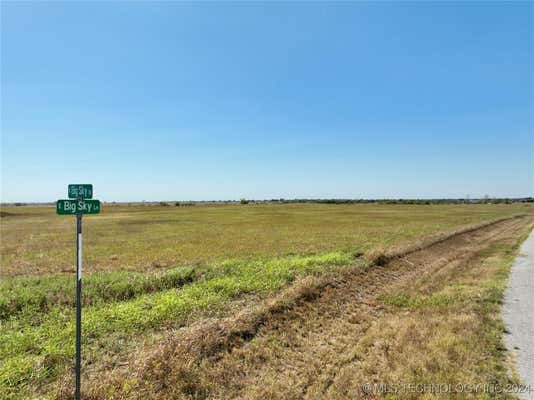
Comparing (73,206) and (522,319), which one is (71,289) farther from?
(522,319)

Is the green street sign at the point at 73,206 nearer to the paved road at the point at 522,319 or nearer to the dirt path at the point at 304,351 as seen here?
the dirt path at the point at 304,351

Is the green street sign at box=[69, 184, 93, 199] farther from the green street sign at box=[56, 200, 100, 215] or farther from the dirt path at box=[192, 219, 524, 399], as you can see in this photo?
the dirt path at box=[192, 219, 524, 399]

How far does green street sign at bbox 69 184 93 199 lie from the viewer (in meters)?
3.42

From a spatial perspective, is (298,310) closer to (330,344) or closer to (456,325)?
(330,344)

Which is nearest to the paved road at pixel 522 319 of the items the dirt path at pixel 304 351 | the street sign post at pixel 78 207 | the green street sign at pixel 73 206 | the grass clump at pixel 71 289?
the dirt path at pixel 304 351

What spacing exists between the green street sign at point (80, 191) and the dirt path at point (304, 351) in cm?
316

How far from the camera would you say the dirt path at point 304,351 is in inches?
147

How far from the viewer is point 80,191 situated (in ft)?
11.3

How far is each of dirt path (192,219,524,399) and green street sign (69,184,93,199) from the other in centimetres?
316

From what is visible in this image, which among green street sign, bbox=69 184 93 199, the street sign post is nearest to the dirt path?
the street sign post

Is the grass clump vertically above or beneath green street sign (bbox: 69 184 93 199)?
beneath

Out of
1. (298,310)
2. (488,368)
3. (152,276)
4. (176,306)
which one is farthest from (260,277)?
(488,368)

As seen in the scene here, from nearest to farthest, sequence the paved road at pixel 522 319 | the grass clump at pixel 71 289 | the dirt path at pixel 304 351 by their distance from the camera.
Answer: the dirt path at pixel 304 351
the paved road at pixel 522 319
the grass clump at pixel 71 289

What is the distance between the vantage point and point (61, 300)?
696 centimetres
